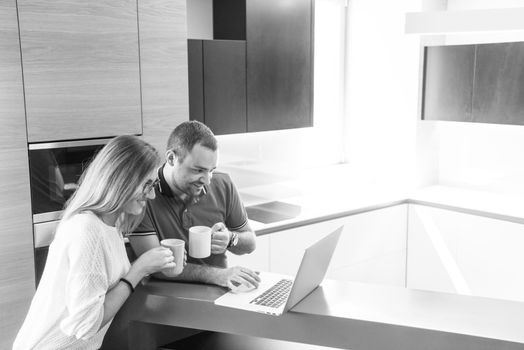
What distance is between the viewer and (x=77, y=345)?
5.68 feet

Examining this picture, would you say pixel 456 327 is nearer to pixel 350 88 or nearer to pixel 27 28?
pixel 27 28

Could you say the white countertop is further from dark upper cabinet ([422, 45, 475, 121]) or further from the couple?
the couple

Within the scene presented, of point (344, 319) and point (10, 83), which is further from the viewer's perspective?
point (10, 83)

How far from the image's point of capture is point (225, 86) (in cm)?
352

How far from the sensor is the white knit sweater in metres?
1.64

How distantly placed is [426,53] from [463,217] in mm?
1258

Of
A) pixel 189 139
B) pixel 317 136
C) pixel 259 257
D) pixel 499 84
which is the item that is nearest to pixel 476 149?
pixel 499 84

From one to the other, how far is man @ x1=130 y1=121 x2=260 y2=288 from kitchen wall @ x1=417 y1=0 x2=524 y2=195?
2.69 meters

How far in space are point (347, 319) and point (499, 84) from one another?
2.94 metres

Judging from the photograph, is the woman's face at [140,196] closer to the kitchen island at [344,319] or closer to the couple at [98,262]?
the couple at [98,262]

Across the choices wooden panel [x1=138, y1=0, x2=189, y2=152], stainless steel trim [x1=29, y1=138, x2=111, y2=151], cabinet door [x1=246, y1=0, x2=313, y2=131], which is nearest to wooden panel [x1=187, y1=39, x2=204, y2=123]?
wooden panel [x1=138, y1=0, x2=189, y2=152]

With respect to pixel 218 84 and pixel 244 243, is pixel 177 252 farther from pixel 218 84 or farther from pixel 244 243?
pixel 218 84

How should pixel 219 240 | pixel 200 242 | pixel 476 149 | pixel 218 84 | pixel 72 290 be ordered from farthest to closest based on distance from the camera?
1. pixel 476 149
2. pixel 218 84
3. pixel 219 240
4. pixel 200 242
5. pixel 72 290

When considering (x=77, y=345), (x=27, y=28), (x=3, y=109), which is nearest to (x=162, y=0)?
(x=27, y=28)
